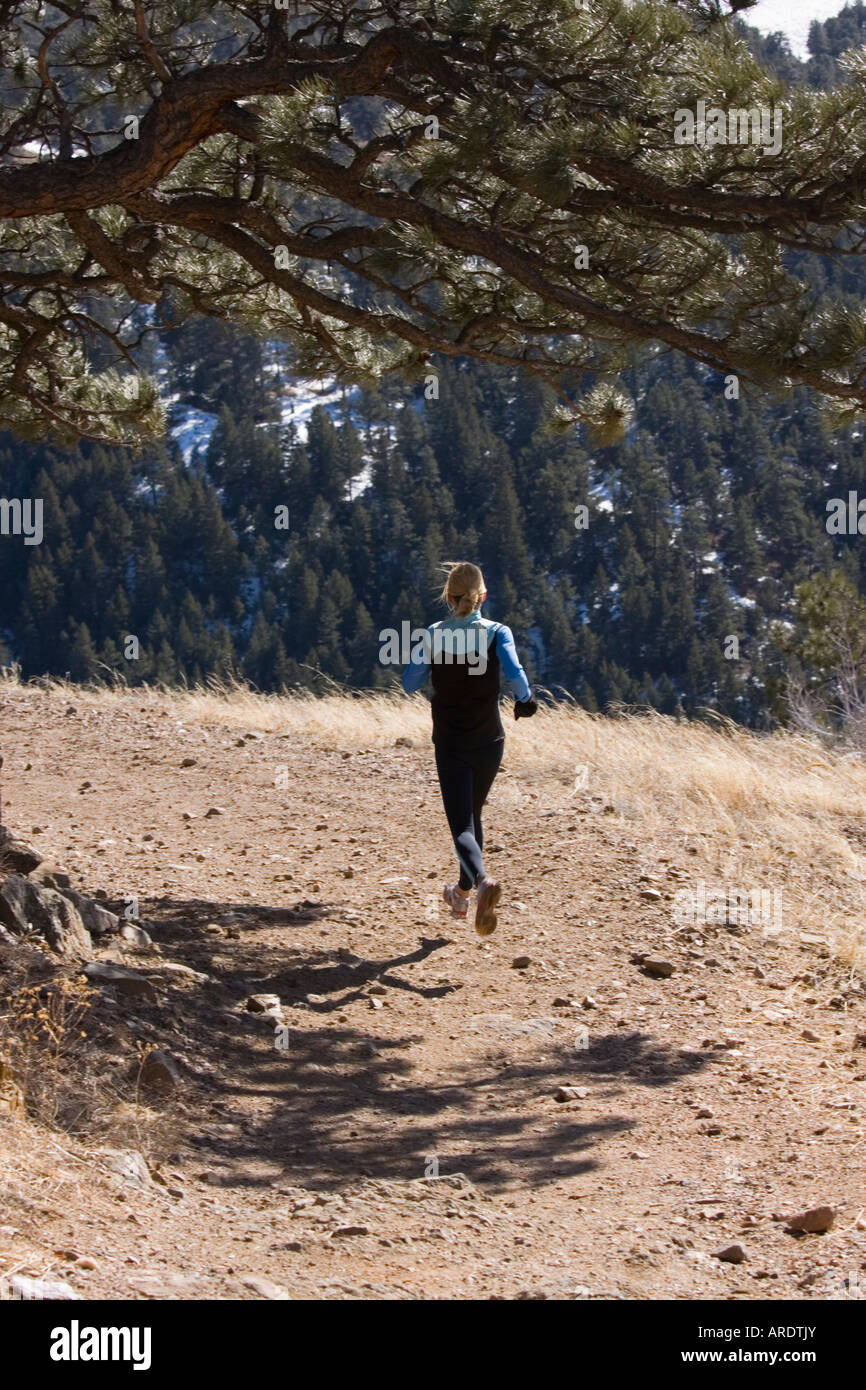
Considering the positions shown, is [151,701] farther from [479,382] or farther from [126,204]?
[479,382]

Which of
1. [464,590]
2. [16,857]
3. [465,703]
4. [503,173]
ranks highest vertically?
[503,173]

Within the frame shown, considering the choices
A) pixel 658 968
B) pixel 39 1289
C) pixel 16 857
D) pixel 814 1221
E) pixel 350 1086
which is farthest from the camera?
pixel 658 968

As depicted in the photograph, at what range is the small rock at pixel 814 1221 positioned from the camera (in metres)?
3.34

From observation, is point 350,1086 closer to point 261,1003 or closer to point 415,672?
point 261,1003

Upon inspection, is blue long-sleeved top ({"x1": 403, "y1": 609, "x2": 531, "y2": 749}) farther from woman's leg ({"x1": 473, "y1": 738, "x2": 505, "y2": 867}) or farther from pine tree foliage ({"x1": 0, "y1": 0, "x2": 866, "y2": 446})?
pine tree foliage ({"x1": 0, "y1": 0, "x2": 866, "y2": 446})

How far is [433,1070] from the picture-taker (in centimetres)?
470

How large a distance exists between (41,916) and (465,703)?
181cm

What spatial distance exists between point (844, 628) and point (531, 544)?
52.4 meters

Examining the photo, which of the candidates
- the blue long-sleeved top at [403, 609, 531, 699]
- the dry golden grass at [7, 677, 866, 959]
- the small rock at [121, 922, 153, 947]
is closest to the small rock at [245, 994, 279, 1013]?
the small rock at [121, 922, 153, 947]

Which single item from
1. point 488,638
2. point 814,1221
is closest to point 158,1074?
point 814,1221

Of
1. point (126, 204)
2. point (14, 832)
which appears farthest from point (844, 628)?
point (126, 204)

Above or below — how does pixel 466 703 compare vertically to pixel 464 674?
below

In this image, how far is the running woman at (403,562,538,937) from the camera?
5.35 meters

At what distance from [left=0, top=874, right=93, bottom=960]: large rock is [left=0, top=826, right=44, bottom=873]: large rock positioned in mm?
323
